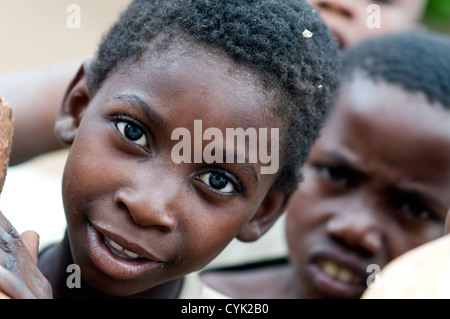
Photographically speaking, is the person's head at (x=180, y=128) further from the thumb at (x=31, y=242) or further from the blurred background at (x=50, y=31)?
the blurred background at (x=50, y=31)

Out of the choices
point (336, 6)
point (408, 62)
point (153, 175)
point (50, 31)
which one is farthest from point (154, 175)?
point (50, 31)

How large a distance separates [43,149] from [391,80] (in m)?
1.15

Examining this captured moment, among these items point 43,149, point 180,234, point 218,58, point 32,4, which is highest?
point 218,58

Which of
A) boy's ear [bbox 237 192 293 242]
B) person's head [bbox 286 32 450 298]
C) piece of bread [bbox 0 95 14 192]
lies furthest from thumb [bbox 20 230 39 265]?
person's head [bbox 286 32 450 298]

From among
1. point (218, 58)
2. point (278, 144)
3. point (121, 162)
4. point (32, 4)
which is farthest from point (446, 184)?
point (32, 4)

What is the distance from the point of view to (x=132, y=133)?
1332 millimetres

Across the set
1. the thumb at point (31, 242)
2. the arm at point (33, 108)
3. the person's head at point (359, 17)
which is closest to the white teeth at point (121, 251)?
the thumb at point (31, 242)

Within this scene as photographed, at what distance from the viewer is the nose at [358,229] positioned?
196 cm

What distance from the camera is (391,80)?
2084 mm

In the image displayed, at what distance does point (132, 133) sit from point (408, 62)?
111cm

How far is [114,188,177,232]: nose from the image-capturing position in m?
1.22

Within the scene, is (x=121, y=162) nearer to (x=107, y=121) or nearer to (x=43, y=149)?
(x=107, y=121)

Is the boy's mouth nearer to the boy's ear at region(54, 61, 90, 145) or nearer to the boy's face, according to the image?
the boy's ear at region(54, 61, 90, 145)

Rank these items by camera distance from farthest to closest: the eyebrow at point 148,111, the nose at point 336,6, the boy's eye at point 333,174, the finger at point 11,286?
the nose at point 336,6
the boy's eye at point 333,174
the eyebrow at point 148,111
the finger at point 11,286
